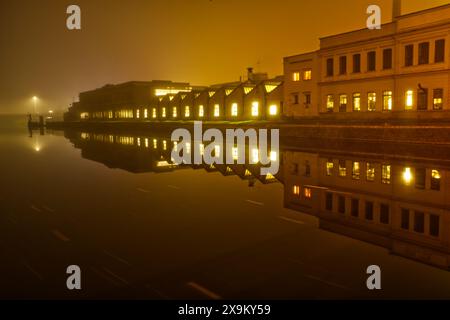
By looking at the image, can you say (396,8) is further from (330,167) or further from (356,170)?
(356,170)

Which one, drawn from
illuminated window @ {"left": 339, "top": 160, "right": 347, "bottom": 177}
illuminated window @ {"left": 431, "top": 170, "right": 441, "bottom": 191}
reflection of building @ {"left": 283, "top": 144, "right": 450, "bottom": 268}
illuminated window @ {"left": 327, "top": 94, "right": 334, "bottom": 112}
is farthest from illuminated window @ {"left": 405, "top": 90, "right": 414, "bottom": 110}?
illuminated window @ {"left": 431, "top": 170, "right": 441, "bottom": 191}

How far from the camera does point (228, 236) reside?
8.91 metres

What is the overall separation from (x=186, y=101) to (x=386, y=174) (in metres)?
65.6

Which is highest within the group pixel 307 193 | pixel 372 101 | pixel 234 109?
pixel 234 109

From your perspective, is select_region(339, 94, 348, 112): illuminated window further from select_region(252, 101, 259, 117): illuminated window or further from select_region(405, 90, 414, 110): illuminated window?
select_region(252, 101, 259, 117): illuminated window

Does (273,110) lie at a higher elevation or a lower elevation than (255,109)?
lower

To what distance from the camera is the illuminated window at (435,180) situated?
14.2 metres

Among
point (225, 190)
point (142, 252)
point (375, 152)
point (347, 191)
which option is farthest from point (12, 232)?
point (375, 152)

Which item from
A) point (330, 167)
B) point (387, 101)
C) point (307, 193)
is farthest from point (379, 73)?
point (307, 193)

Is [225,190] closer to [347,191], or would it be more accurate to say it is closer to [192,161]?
[347,191]

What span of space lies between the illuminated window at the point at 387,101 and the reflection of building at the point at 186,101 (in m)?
16.7

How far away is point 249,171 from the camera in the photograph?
20172 mm

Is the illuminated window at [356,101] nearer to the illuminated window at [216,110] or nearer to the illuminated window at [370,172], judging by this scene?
the illuminated window at [370,172]

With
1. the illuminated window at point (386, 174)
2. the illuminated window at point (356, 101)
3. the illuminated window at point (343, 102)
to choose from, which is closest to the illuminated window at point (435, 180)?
the illuminated window at point (386, 174)
